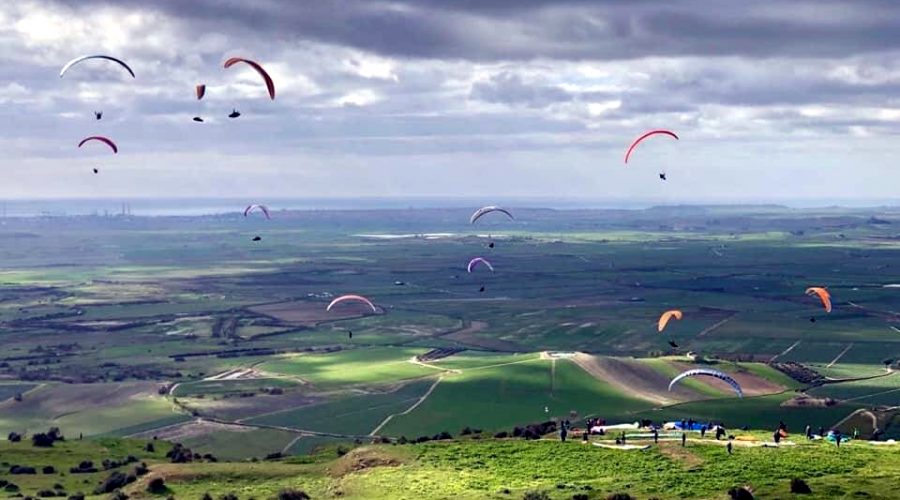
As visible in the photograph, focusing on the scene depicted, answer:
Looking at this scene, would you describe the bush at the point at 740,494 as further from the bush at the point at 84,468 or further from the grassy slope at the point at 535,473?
the bush at the point at 84,468

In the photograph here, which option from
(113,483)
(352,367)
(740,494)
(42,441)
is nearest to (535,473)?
(740,494)

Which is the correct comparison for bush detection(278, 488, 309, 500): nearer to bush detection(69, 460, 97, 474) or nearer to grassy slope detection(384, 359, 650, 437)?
bush detection(69, 460, 97, 474)

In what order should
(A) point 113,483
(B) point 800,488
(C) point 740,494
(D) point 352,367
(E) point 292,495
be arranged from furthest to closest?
(D) point 352,367 → (A) point 113,483 → (E) point 292,495 → (B) point 800,488 → (C) point 740,494

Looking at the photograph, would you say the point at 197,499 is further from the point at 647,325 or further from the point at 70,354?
the point at 647,325

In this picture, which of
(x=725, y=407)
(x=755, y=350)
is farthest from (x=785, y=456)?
(x=755, y=350)

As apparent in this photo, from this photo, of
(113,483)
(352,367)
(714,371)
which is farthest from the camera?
(352,367)

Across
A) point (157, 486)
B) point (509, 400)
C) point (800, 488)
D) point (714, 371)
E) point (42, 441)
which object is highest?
point (714, 371)

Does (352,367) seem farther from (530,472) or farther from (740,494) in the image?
(740,494)
